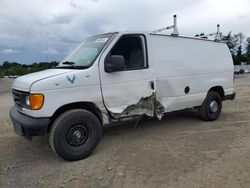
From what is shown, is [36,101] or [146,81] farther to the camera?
[146,81]

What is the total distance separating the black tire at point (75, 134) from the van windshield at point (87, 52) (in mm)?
938

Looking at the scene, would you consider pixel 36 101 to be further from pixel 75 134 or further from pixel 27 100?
pixel 75 134

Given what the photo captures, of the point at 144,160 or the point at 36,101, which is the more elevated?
the point at 36,101

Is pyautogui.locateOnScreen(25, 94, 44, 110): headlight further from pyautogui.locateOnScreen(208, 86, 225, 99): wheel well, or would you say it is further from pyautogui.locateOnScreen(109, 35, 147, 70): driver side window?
pyautogui.locateOnScreen(208, 86, 225, 99): wheel well

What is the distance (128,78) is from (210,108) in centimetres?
302

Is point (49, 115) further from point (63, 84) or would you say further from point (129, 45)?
point (129, 45)

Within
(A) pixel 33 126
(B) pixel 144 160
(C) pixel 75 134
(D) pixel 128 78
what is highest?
(D) pixel 128 78

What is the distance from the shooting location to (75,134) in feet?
15.5

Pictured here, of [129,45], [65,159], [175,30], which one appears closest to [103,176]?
[65,159]

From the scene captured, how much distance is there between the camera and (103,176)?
13.4 feet

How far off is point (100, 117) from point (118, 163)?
0.98 meters

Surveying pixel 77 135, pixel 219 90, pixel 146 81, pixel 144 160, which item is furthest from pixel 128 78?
pixel 219 90

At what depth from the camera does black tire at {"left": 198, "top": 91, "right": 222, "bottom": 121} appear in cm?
717

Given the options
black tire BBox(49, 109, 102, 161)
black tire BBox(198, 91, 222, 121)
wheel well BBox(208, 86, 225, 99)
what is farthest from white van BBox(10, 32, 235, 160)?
wheel well BBox(208, 86, 225, 99)
